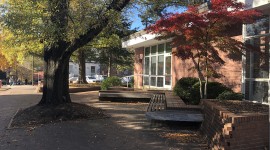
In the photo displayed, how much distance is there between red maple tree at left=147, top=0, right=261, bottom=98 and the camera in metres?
10.1

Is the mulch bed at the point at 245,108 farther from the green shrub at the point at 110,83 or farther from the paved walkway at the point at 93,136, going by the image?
the green shrub at the point at 110,83

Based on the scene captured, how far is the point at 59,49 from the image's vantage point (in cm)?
1138

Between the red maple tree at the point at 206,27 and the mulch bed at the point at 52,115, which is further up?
the red maple tree at the point at 206,27

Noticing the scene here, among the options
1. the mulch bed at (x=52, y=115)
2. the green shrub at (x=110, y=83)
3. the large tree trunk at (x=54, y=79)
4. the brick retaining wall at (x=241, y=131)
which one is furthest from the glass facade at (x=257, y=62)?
the green shrub at (x=110, y=83)

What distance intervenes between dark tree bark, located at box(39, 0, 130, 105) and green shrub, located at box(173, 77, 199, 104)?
4357mm

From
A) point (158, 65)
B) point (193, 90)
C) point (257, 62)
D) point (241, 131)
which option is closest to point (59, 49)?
point (193, 90)

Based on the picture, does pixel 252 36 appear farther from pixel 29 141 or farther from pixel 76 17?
pixel 29 141

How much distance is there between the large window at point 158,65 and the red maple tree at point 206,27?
26.7ft

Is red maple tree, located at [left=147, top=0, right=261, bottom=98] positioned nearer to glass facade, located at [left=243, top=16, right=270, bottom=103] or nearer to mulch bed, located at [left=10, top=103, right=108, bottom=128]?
glass facade, located at [left=243, top=16, right=270, bottom=103]

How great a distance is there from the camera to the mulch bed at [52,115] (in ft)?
33.3

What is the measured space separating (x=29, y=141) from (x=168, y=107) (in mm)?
3836

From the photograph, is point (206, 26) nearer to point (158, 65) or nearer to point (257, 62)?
point (257, 62)

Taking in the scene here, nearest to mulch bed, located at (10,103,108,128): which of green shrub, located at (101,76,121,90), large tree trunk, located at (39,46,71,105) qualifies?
large tree trunk, located at (39,46,71,105)

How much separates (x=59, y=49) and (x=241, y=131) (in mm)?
6980
